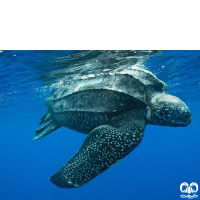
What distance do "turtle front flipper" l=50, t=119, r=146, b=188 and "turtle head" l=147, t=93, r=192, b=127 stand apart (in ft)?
2.54

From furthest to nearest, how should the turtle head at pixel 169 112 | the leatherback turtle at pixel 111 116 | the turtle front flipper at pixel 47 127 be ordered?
the turtle front flipper at pixel 47 127, the turtle head at pixel 169 112, the leatherback turtle at pixel 111 116

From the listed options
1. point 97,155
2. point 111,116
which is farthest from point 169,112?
point 97,155

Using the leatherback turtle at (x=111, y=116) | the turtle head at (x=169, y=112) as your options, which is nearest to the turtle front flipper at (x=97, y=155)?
the leatherback turtle at (x=111, y=116)

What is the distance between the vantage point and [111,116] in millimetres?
3596

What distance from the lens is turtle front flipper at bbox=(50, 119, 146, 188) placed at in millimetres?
2295

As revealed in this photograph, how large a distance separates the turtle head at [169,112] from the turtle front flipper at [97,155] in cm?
78

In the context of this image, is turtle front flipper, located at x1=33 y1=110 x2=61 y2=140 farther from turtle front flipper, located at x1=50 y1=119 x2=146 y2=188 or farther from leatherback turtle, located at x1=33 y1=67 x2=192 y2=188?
turtle front flipper, located at x1=50 y1=119 x2=146 y2=188

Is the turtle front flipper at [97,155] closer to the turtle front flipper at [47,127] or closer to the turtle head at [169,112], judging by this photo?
the turtle head at [169,112]

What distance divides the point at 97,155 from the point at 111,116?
126 centimetres

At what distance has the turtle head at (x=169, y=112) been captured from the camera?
10.7ft
